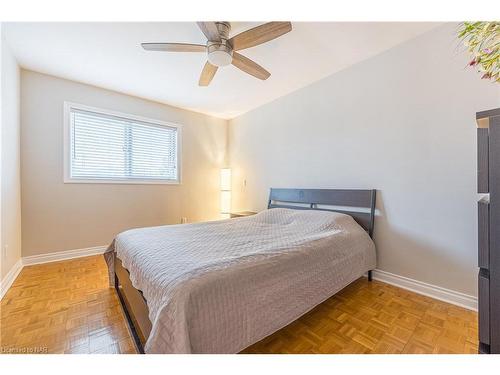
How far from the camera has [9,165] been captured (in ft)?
7.11

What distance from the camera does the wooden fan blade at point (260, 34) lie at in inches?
59.7

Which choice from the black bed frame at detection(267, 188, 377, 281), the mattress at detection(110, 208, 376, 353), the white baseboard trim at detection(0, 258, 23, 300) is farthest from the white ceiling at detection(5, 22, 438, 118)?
the white baseboard trim at detection(0, 258, 23, 300)

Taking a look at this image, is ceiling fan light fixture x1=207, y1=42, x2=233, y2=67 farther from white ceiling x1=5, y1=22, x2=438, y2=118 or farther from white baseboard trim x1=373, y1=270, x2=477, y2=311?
white baseboard trim x1=373, y1=270, x2=477, y2=311

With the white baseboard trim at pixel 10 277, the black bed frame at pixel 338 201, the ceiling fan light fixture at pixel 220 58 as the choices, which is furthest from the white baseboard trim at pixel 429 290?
the white baseboard trim at pixel 10 277

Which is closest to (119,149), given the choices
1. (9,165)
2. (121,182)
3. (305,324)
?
(121,182)

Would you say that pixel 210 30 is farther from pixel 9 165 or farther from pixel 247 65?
pixel 9 165

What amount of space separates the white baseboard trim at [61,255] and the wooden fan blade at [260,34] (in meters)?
3.26

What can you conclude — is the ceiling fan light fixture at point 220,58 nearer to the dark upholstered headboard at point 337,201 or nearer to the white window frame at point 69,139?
the dark upholstered headboard at point 337,201

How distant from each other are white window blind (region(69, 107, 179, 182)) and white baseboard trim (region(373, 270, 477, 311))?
3464 millimetres

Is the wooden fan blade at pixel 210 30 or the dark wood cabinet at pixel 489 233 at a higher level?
the wooden fan blade at pixel 210 30

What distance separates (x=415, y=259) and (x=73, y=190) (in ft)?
13.9

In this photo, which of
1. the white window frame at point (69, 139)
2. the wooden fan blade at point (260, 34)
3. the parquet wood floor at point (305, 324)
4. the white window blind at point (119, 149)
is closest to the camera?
the parquet wood floor at point (305, 324)

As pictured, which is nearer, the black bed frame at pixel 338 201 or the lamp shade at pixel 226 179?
the black bed frame at pixel 338 201

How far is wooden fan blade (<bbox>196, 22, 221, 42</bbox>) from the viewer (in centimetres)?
155
